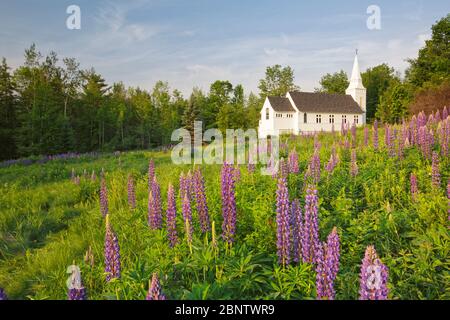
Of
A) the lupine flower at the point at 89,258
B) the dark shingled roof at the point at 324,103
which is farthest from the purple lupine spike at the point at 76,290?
the dark shingled roof at the point at 324,103

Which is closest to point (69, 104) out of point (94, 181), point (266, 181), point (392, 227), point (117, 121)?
point (117, 121)

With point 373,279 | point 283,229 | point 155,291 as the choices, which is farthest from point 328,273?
point 155,291

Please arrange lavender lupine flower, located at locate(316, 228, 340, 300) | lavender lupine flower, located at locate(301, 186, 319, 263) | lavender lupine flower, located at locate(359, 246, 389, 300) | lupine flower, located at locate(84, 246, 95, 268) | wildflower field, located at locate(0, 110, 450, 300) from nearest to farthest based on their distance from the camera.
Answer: lavender lupine flower, located at locate(359, 246, 389, 300), lavender lupine flower, located at locate(316, 228, 340, 300), wildflower field, located at locate(0, 110, 450, 300), lavender lupine flower, located at locate(301, 186, 319, 263), lupine flower, located at locate(84, 246, 95, 268)

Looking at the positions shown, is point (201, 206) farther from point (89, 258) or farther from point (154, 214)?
point (89, 258)

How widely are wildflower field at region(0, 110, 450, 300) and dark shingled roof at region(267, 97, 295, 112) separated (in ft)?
106

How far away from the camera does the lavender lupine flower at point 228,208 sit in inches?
141

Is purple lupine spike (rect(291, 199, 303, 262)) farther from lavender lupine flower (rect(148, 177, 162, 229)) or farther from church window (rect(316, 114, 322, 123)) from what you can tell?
church window (rect(316, 114, 322, 123))

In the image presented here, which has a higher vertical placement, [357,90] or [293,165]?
[357,90]

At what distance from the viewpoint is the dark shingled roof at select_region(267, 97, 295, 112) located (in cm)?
3914

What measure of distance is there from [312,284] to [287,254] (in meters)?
0.39

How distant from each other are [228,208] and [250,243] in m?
0.49

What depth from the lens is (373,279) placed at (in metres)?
2.04

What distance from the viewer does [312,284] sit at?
265cm

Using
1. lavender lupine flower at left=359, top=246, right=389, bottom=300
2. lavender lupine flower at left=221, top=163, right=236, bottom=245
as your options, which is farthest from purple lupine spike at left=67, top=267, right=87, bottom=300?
lavender lupine flower at left=359, top=246, right=389, bottom=300
